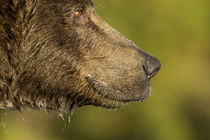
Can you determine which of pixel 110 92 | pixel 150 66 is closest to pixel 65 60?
pixel 110 92

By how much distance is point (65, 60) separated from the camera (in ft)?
12.5

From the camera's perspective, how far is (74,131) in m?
10.8

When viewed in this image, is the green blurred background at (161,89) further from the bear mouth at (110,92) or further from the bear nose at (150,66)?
the bear nose at (150,66)

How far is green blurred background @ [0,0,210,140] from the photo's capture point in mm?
10682

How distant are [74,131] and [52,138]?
116 centimetres

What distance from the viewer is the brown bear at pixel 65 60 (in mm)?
3645

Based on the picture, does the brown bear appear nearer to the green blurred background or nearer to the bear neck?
the bear neck

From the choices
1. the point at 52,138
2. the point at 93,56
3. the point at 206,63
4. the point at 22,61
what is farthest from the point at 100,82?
the point at 206,63

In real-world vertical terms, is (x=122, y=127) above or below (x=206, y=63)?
below

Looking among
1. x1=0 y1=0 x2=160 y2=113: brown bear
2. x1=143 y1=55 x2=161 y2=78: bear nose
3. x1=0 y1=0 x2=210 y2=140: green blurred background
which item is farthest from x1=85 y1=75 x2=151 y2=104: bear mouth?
x1=0 y1=0 x2=210 y2=140: green blurred background

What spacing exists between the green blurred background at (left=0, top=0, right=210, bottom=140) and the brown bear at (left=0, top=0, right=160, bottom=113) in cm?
552

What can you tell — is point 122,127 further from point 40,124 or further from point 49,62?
point 49,62

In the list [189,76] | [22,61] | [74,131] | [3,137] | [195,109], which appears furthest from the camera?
[189,76]

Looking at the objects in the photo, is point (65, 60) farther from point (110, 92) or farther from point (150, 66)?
point (150, 66)
